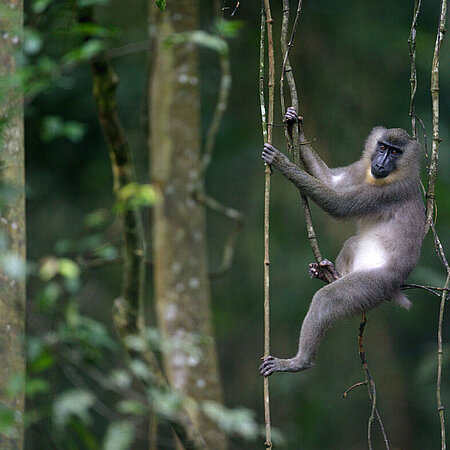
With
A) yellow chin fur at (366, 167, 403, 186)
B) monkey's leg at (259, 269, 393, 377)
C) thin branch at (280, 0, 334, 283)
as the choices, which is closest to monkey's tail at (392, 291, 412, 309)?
monkey's leg at (259, 269, 393, 377)

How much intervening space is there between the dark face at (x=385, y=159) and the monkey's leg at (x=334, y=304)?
686mm

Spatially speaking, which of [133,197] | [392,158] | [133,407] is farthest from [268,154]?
[133,407]

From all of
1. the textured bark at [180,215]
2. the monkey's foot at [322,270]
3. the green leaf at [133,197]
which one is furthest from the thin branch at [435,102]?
the textured bark at [180,215]

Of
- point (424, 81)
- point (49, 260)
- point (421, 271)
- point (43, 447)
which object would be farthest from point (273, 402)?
point (49, 260)

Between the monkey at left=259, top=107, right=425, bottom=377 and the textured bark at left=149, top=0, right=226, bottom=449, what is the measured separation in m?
1.74

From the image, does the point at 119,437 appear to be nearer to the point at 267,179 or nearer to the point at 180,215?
the point at 267,179

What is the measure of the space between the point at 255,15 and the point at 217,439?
541 cm

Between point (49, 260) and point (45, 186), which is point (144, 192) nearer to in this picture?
point (49, 260)

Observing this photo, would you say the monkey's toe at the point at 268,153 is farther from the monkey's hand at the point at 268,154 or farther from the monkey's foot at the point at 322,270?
the monkey's foot at the point at 322,270

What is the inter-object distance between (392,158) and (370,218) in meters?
0.46

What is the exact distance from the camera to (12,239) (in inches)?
140

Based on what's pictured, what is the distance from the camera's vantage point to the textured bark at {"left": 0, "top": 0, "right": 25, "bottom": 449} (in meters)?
3.37

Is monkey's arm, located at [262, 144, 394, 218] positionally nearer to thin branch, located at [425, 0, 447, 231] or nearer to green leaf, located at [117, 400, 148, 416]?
thin branch, located at [425, 0, 447, 231]

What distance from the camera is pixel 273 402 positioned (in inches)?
431
